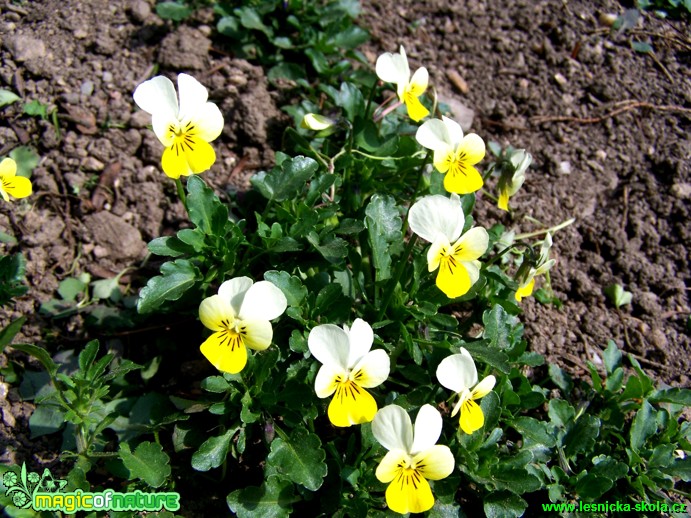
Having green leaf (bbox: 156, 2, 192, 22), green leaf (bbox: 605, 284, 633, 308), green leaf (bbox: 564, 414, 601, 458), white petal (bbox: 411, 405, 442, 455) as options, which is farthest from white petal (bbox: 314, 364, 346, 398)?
green leaf (bbox: 156, 2, 192, 22)

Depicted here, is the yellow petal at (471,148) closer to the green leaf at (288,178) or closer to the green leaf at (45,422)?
the green leaf at (288,178)

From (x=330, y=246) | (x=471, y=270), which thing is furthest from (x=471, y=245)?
(x=330, y=246)

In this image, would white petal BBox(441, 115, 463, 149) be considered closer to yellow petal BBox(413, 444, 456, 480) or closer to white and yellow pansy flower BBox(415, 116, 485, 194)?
white and yellow pansy flower BBox(415, 116, 485, 194)

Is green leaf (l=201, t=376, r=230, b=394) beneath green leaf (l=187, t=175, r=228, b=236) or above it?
beneath

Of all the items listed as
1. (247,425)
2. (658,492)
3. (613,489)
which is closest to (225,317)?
(247,425)

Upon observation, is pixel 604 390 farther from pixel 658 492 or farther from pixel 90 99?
pixel 90 99

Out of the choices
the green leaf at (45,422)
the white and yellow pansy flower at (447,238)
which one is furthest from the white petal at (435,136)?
the green leaf at (45,422)
